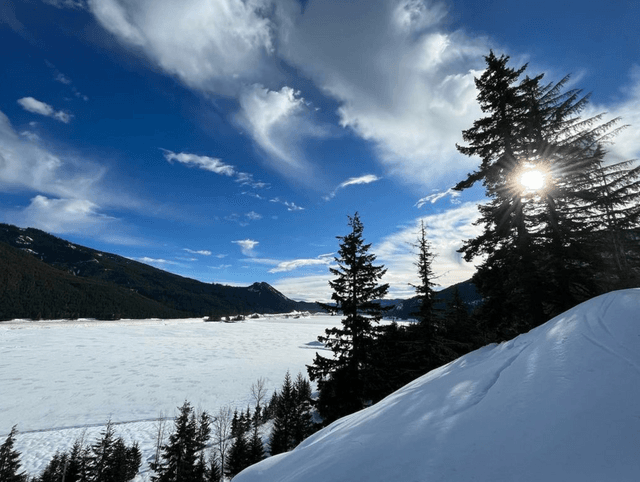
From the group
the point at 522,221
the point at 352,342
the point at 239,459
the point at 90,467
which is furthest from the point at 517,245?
the point at 90,467

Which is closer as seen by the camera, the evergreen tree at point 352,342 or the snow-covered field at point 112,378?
the evergreen tree at point 352,342

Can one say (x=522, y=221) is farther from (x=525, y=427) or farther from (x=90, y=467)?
(x=90, y=467)

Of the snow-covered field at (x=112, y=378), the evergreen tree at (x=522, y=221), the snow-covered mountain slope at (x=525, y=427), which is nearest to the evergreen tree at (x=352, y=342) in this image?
the evergreen tree at (x=522, y=221)

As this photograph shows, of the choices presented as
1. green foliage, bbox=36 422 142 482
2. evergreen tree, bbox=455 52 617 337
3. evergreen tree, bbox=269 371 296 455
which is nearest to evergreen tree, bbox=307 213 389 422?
evergreen tree, bbox=455 52 617 337

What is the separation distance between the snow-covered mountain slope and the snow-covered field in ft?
198

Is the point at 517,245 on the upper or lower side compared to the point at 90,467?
upper

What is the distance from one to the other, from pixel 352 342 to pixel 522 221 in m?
10.7

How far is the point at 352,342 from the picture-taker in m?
15.7

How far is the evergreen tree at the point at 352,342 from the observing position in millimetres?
15234

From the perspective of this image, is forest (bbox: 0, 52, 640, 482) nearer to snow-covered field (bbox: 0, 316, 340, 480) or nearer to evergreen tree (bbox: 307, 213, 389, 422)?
evergreen tree (bbox: 307, 213, 389, 422)

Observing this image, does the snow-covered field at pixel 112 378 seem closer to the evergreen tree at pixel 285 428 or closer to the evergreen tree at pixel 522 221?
the evergreen tree at pixel 285 428

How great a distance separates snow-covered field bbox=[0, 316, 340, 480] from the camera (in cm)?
4906

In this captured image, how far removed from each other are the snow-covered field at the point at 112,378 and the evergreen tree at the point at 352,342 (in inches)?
1963

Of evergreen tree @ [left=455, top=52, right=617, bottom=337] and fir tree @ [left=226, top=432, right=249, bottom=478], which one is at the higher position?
evergreen tree @ [left=455, top=52, right=617, bottom=337]
